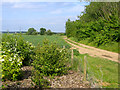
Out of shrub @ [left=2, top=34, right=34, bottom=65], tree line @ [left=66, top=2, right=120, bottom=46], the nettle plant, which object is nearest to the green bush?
the nettle plant

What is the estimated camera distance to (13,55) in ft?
15.3

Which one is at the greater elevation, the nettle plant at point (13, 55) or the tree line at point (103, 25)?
the tree line at point (103, 25)

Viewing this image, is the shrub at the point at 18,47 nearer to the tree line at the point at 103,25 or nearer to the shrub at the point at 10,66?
the shrub at the point at 10,66

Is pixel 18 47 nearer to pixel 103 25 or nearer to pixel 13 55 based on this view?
pixel 13 55

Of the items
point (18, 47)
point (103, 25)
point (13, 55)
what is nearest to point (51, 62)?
point (13, 55)

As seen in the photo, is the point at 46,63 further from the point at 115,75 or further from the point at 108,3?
the point at 108,3

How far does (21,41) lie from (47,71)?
2.05 metres

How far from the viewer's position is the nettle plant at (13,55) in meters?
4.16

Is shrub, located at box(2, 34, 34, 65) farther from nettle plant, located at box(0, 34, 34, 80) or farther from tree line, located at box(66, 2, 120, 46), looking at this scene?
tree line, located at box(66, 2, 120, 46)

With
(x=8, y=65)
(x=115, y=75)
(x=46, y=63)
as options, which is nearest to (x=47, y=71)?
(x=46, y=63)

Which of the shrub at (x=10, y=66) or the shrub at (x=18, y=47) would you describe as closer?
the shrub at (x=10, y=66)

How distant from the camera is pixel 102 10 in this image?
1638 centimetres

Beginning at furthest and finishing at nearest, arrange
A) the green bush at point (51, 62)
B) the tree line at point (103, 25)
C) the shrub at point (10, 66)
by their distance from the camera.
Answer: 1. the tree line at point (103, 25)
2. the green bush at point (51, 62)
3. the shrub at point (10, 66)

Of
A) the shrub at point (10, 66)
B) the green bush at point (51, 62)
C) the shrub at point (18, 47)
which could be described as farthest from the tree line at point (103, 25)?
the shrub at point (10, 66)
